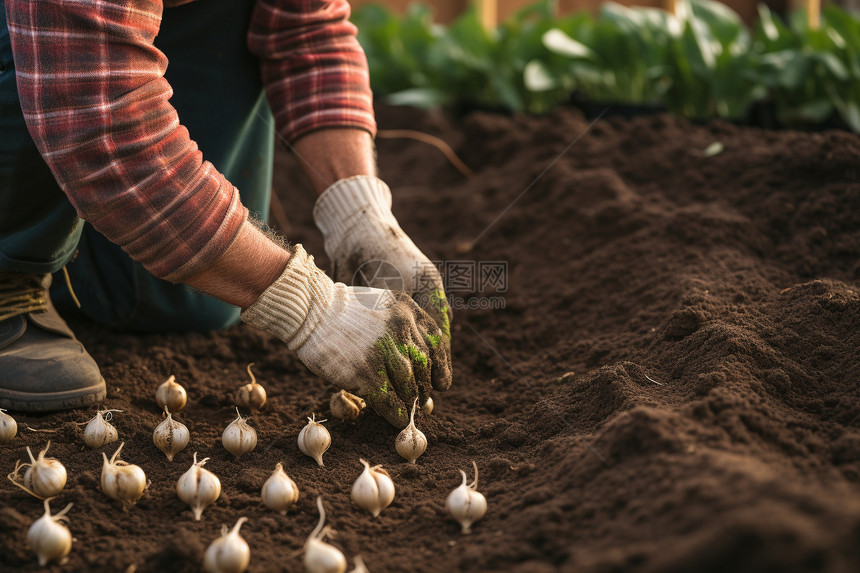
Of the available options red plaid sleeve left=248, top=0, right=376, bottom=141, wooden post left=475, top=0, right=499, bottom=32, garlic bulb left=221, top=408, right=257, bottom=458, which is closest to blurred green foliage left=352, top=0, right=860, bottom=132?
wooden post left=475, top=0, right=499, bottom=32

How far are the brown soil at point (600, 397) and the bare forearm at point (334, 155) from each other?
0.52m

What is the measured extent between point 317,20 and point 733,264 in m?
1.26

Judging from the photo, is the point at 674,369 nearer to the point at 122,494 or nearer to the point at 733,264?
the point at 733,264

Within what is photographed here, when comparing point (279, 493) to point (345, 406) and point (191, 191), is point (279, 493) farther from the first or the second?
point (191, 191)

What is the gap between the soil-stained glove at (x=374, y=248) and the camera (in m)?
1.80

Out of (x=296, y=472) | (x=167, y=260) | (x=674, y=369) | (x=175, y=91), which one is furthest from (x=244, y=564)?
(x=175, y=91)

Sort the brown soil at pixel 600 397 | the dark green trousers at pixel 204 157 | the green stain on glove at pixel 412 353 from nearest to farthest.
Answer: the brown soil at pixel 600 397 → the green stain on glove at pixel 412 353 → the dark green trousers at pixel 204 157

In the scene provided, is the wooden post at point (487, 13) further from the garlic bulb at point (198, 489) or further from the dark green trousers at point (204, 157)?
the garlic bulb at point (198, 489)

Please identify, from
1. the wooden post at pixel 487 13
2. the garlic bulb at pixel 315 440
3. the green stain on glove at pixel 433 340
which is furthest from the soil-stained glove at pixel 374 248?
the wooden post at pixel 487 13

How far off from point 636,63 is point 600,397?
2327 millimetres

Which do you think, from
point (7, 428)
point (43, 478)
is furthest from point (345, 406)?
point (7, 428)

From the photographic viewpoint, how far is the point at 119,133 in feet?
4.40

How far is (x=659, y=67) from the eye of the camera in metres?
3.34

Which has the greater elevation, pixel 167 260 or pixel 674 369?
pixel 167 260
